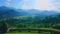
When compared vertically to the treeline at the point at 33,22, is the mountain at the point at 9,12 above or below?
above

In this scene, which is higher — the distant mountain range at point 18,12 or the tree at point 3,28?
the distant mountain range at point 18,12

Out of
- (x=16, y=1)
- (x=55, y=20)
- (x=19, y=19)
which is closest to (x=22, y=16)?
(x=19, y=19)

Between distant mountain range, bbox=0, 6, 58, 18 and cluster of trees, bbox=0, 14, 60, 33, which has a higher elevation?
distant mountain range, bbox=0, 6, 58, 18

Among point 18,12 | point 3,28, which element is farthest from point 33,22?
point 3,28

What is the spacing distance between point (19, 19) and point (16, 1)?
0.57 feet

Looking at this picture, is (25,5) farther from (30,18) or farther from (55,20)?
(55,20)

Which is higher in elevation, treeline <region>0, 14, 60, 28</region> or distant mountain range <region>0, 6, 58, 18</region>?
distant mountain range <region>0, 6, 58, 18</region>

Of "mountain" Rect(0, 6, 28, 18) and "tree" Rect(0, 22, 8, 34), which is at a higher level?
"mountain" Rect(0, 6, 28, 18)

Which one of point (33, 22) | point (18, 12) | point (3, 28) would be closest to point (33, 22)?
point (33, 22)

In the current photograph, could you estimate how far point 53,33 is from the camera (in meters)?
1.08

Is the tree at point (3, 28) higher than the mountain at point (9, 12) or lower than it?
lower

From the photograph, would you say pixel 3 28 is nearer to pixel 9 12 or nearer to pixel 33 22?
pixel 9 12

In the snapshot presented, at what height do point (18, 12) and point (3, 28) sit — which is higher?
point (18, 12)

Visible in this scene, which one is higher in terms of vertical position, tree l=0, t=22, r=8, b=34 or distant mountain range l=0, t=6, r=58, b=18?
distant mountain range l=0, t=6, r=58, b=18
